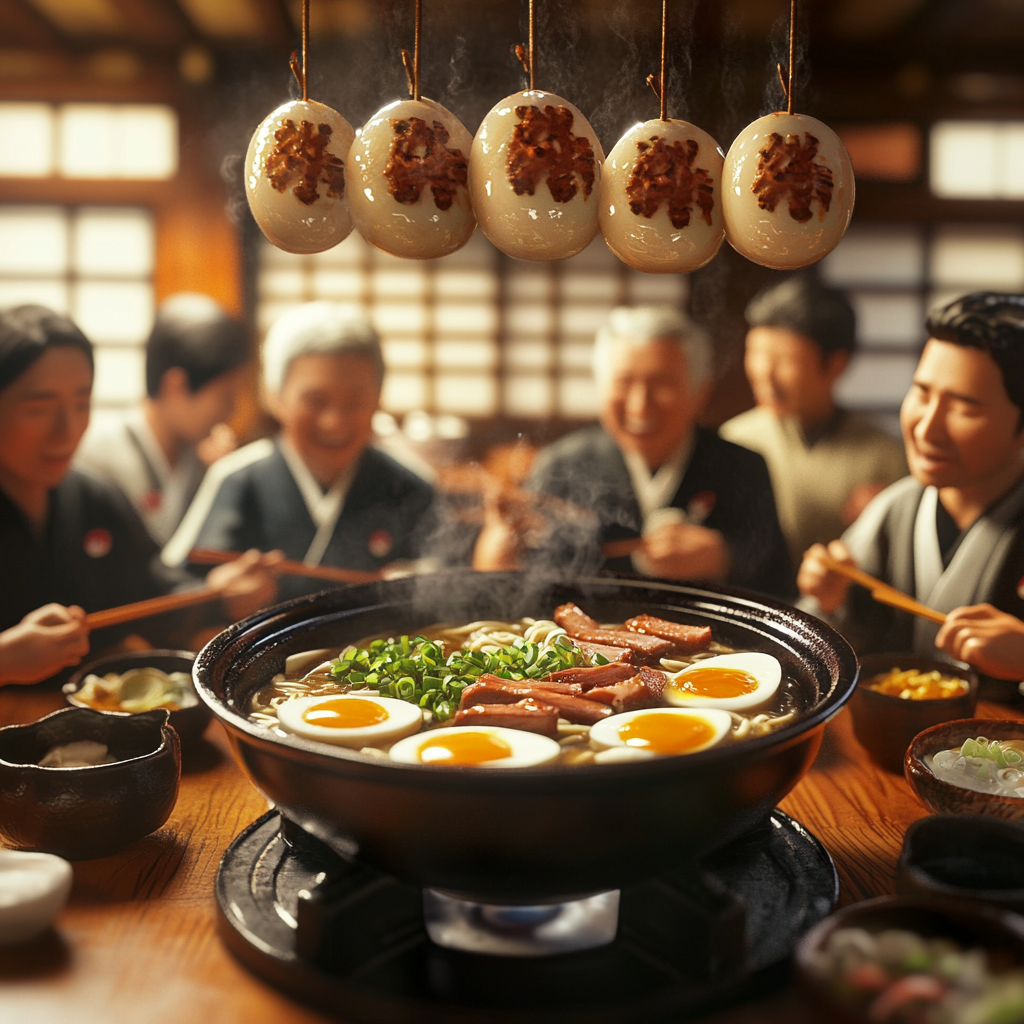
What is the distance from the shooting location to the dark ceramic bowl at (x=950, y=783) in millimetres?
1705

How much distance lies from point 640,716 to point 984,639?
1.36 metres

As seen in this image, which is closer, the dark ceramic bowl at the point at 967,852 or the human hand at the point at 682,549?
the dark ceramic bowl at the point at 967,852

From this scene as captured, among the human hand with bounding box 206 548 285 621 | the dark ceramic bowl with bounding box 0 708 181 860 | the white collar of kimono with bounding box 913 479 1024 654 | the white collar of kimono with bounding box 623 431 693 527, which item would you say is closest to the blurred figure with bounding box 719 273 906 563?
the white collar of kimono with bounding box 623 431 693 527

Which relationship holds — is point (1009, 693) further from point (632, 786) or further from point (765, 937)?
point (632, 786)

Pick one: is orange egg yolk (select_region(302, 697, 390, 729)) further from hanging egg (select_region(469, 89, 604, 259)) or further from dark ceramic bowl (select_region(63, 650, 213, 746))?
hanging egg (select_region(469, 89, 604, 259))

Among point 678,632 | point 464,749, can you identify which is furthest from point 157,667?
point 678,632

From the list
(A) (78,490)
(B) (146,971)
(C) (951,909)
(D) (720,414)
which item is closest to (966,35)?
(D) (720,414)

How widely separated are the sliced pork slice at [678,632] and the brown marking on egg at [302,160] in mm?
1179

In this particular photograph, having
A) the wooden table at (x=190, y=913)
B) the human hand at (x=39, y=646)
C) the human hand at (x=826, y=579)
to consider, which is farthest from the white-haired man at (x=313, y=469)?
the human hand at (x=826, y=579)

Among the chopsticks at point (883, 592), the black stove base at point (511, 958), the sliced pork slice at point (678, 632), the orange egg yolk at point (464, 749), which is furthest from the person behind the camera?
the chopsticks at point (883, 592)

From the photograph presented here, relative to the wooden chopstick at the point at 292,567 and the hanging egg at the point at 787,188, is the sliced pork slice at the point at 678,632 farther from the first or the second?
the wooden chopstick at the point at 292,567

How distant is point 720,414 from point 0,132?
9.36 ft

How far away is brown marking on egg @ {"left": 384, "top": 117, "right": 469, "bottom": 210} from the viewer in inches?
61.3

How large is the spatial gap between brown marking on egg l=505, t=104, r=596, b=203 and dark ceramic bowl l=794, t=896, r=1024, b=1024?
45.5 inches
